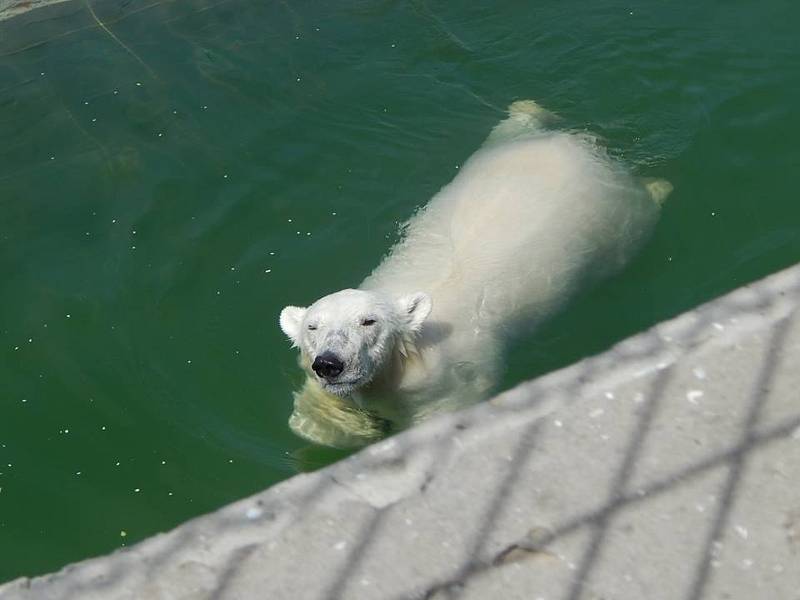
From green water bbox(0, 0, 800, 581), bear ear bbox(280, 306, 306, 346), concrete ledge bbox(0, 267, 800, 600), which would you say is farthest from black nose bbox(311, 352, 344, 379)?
concrete ledge bbox(0, 267, 800, 600)

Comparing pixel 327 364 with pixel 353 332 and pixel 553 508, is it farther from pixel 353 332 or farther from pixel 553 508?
pixel 553 508

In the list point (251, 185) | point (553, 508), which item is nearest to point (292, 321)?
point (251, 185)

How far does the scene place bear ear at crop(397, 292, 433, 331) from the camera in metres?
4.38

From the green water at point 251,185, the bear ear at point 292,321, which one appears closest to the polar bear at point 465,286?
the bear ear at point 292,321

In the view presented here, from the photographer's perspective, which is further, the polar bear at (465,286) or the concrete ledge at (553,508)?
the polar bear at (465,286)

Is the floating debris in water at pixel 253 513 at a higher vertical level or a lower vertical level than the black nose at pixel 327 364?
higher

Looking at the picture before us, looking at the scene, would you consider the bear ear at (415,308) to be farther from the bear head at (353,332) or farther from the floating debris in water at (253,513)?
the floating debris in water at (253,513)

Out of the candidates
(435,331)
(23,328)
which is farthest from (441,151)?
(23,328)

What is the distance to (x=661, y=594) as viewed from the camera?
2416 millimetres

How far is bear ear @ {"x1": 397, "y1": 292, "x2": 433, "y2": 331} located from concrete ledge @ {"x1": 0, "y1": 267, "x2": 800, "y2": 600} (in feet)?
5.01

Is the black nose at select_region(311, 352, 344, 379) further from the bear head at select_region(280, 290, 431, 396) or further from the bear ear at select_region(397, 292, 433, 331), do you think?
the bear ear at select_region(397, 292, 433, 331)

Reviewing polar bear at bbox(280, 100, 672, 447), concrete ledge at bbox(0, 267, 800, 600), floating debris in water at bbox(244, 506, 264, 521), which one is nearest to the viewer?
concrete ledge at bbox(0, 267, 800, 600)

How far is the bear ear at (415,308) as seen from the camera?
438 centimetres

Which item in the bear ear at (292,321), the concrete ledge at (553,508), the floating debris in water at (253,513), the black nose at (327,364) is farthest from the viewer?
the bear ear at (292,321)
